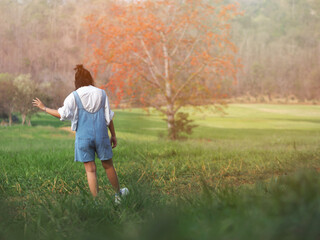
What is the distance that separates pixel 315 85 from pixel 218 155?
15.1ft

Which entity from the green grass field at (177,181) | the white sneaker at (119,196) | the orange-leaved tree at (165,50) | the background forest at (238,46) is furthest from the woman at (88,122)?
the orange-leaved tree at (165,50)

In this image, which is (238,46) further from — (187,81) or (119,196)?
(119,196)

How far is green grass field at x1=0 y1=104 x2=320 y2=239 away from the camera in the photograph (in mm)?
1265

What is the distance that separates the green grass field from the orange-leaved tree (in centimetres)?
51

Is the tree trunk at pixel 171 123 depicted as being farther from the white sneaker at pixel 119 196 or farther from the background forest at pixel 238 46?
the white sneaker at pixel 119 196

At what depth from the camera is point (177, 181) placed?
401 centimetres

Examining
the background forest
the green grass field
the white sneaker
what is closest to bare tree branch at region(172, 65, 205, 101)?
the green grass field

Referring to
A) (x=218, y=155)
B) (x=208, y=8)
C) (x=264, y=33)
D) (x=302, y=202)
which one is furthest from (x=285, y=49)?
(x=302, y=202)

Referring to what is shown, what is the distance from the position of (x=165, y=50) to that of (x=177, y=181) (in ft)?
14.6

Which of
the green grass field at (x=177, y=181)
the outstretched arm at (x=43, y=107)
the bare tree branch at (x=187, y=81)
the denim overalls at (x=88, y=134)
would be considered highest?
the bare tree branch at (x=187, y=81)

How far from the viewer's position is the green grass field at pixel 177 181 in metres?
1.26

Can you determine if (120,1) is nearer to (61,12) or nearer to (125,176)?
(61,12)

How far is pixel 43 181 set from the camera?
3920 millimetres

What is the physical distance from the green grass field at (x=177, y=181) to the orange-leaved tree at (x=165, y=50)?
0.51 metres
